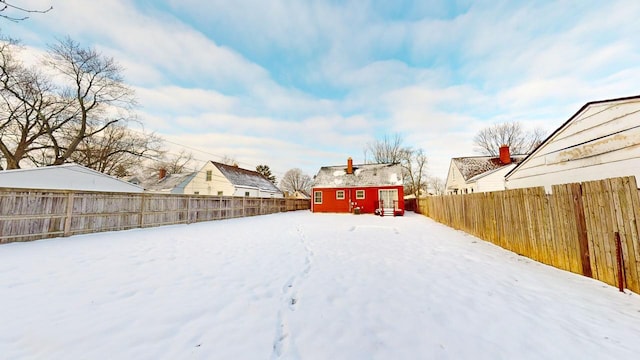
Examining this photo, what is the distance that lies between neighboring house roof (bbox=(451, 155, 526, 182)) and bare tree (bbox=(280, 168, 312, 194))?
45530 millimetres

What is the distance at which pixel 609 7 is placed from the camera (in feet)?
21.2

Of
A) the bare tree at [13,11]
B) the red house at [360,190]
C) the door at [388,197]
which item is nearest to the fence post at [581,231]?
the bare tree at [13,11]

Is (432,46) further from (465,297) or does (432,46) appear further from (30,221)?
(30,221)

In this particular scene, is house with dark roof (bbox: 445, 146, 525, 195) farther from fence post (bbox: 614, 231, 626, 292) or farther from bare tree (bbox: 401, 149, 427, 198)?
fence post (bbox: 614, 231, 626, 292)

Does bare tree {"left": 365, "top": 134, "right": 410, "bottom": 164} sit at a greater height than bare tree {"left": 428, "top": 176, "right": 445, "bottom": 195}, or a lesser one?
greater

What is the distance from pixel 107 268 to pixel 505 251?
30.6 feet

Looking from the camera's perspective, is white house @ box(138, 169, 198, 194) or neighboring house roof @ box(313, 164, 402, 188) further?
white house @ box(138, 169, 198, 194)

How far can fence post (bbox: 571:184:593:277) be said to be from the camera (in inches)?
153

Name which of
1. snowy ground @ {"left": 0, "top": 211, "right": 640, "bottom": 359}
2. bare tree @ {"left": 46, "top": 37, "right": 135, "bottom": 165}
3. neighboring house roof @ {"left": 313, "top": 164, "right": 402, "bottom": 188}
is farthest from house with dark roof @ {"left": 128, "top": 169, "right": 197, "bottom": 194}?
snowy ground @ {"left": 0, "top": 211, "right": 640, "bottom": 359}

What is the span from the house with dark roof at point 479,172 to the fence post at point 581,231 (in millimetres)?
14410

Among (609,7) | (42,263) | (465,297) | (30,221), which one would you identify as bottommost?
(465,297)

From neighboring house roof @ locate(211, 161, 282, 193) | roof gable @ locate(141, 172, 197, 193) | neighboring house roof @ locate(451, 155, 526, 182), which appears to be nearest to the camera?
neighboring house roof @ locate(451, 155, 526, 182)

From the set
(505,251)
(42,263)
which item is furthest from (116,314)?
(505,251)

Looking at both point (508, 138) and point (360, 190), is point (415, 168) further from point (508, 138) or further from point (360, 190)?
point (360, 190)
